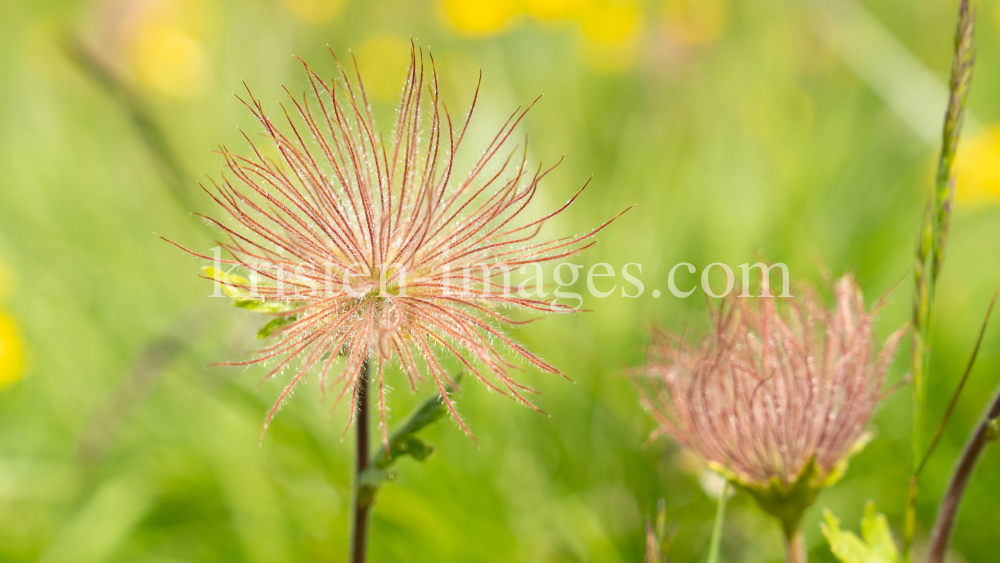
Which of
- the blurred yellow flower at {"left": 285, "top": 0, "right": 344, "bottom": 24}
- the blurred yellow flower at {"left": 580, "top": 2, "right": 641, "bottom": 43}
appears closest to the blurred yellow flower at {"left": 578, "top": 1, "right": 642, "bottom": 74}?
the blurred yellow flower at {"left": 580, "top": 2, "right": 641, "bottom": 43}

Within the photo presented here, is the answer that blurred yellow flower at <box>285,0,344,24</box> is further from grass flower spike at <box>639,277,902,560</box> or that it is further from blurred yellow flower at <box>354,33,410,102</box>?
grass flower spike at <box>639,277,902,560</box>

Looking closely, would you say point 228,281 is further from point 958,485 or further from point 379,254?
point 958,485


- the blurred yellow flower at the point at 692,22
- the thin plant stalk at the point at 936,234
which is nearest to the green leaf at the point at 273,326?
the thin plant stalk at the point at 936,234

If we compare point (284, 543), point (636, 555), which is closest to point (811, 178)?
point (636, 555)

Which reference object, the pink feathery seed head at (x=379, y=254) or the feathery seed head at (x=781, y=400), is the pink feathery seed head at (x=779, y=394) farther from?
the pink feathery seed head at (x=379, y=254)

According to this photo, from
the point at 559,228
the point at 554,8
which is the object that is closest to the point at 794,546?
the point at 559,228

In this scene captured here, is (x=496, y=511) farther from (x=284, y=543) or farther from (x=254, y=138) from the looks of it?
(x=254, y=138)
